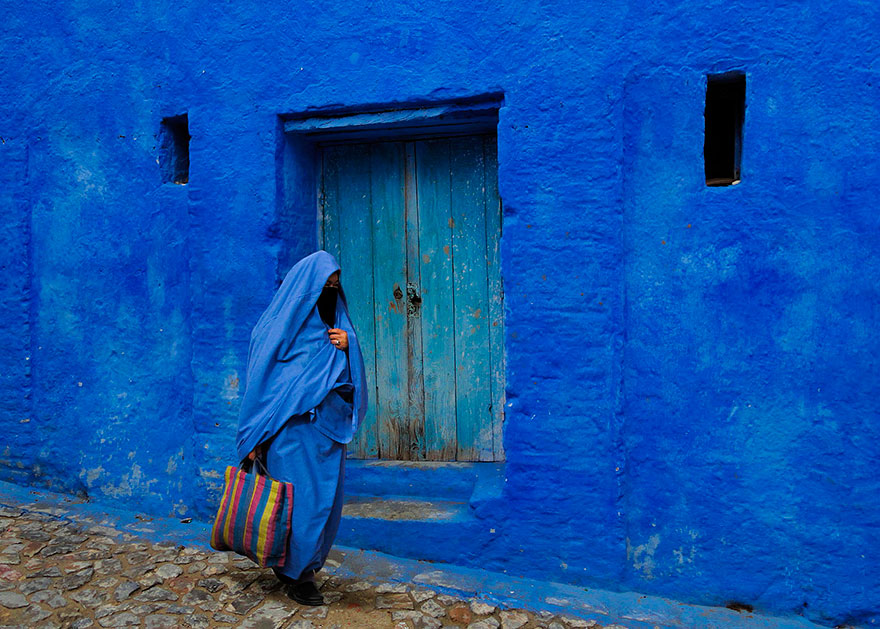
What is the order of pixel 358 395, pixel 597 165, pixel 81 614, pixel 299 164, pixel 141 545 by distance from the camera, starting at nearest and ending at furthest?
pixel 81 614
pixel 358 395
pixel 597 165
pixel 141 545
pixel 299 164

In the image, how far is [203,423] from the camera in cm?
424

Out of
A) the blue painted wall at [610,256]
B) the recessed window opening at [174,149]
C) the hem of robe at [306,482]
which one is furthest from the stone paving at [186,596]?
the recessed window opening at [174,149]

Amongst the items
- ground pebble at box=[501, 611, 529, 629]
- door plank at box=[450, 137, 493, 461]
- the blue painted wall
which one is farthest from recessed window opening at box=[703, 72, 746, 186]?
ground pebble at box=[501, 611, 529, 629]

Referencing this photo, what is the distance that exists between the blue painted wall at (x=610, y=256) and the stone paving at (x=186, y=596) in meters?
0.51

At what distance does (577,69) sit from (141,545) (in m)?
3.41

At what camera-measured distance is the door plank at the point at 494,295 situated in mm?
4039

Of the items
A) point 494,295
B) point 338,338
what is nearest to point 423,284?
point 494,295

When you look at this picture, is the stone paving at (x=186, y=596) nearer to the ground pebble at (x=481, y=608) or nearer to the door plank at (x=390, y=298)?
the ground pebble at (x=481, y=608)

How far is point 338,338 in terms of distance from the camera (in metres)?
3.27

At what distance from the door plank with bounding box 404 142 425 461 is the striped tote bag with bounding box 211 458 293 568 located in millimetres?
1271

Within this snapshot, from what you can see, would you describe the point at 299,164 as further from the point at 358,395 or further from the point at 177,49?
the point at 358,395

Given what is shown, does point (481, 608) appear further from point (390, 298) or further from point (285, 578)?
point (390, 298)

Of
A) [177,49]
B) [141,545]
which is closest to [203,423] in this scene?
[141,545]

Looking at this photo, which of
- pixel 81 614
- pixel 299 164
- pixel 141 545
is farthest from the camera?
pixel 299 164
